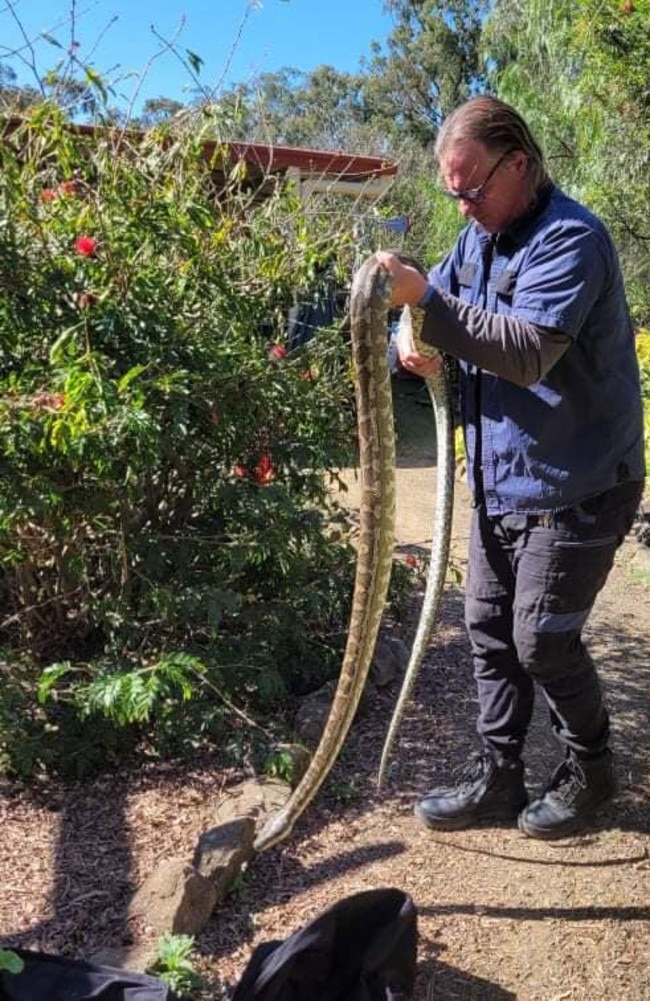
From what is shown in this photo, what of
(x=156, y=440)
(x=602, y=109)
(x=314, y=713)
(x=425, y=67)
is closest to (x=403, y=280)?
(x=156, y=440)

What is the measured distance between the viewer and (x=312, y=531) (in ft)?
11.0

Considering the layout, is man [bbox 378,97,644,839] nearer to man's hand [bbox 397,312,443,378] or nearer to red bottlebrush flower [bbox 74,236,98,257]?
man's hand [bbox 397,312,443,378]

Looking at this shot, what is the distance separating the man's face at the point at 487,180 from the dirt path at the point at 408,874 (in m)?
1.84

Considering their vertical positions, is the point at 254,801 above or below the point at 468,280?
below

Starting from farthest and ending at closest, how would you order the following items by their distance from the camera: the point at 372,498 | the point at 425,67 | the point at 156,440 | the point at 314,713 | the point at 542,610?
the point at 425,67 → the point at 314,713 → the point at 156,440 → the point at 542,610 → the point at 372,498

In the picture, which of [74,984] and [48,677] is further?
[48,677]

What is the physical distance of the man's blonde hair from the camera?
2.27m

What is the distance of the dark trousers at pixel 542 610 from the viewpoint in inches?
98.2

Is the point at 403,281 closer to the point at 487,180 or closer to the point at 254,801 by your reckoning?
the point at 487,180

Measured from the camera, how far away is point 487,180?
232 centimetres

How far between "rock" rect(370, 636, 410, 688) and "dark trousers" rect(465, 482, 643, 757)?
3.08 feet

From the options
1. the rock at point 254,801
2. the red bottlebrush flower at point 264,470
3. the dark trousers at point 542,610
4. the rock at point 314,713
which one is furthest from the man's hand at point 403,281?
the rock at point 314,713

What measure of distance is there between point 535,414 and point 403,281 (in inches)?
22.4

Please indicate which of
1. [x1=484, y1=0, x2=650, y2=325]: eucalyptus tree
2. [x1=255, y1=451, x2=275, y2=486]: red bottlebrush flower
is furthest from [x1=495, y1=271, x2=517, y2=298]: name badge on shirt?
[x1=484, y1=0, x2=650, y2=325]: eucalyptus tree
